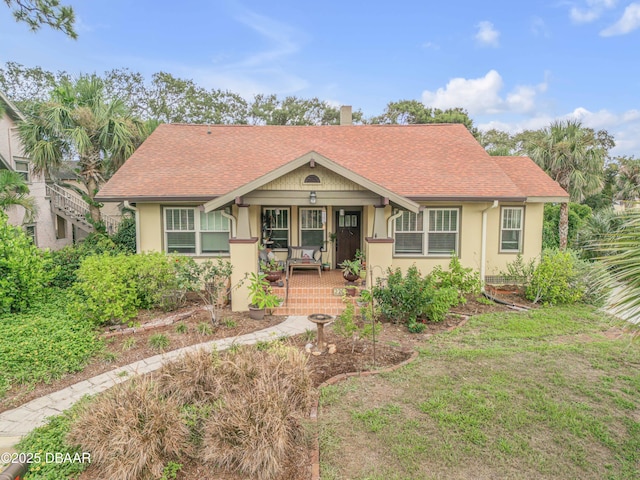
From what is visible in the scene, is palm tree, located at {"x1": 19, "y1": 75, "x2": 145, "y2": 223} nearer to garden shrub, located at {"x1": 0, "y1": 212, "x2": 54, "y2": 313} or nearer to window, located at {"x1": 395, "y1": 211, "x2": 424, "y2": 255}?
garden shrub, located at {"x1": 0, "y1": 212, "x2": 54, "y2": 313}

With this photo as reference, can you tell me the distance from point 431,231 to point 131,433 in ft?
32.1

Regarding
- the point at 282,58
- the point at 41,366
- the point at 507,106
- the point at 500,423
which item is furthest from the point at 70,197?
the point at 507,106

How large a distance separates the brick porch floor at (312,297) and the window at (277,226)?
2.19 metres

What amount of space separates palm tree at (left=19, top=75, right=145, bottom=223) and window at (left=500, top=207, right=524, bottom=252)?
44.6 feet

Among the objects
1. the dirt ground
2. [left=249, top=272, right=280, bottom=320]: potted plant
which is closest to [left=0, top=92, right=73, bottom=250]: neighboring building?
the dirt ground

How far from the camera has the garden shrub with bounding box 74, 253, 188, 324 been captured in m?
7.86

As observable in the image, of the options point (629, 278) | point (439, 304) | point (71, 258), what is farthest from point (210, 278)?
point (629, 278)

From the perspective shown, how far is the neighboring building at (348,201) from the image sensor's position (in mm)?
9617

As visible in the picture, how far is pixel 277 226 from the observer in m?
12.5

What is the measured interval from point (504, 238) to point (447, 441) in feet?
31.6

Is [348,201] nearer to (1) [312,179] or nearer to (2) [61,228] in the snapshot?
(1) [312,179]

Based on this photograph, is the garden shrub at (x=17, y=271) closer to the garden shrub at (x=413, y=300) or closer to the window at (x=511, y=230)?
the garden shrub at (x=413, y=300)

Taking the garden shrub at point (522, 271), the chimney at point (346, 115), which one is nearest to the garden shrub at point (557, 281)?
the garden shrub at point (522, 271)

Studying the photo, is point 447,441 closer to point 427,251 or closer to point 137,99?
point 427,251
